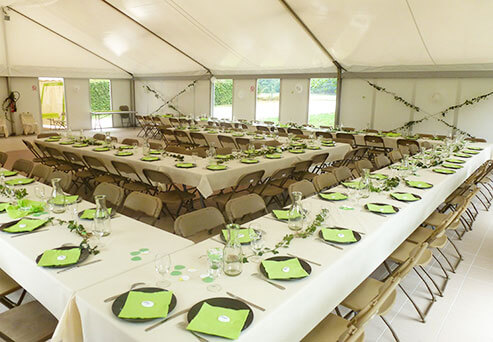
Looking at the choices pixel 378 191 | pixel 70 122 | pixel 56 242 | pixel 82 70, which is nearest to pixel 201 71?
pixel 82 70

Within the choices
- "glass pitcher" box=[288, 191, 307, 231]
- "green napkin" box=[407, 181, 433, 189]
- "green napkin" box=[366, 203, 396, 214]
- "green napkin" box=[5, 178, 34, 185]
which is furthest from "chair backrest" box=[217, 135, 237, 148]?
"glass pitcher" box=[288, 191, 307, 231]

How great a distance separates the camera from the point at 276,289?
2314 mm

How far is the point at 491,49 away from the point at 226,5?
676cm

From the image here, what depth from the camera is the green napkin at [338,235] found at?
9.93 ft

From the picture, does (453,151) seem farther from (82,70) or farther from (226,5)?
(82,70)

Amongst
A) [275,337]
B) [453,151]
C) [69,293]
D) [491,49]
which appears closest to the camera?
[275,337]

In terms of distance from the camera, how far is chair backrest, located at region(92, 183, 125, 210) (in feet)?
13.6

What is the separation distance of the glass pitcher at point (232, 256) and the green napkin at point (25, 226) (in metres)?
1.72

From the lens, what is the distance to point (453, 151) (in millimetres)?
7988

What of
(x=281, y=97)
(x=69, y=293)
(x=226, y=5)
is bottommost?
(x=69, y=293)

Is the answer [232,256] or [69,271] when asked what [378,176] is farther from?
[69,271]

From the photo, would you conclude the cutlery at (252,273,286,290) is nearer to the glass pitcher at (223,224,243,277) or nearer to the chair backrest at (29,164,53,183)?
the glass pitcher at (223,224,243,277)

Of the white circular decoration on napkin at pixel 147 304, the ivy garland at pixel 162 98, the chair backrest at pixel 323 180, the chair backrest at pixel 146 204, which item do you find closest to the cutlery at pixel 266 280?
the white circular decoration on napkin at pixel 147 304

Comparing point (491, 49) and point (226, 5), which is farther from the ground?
point (226, 5)
